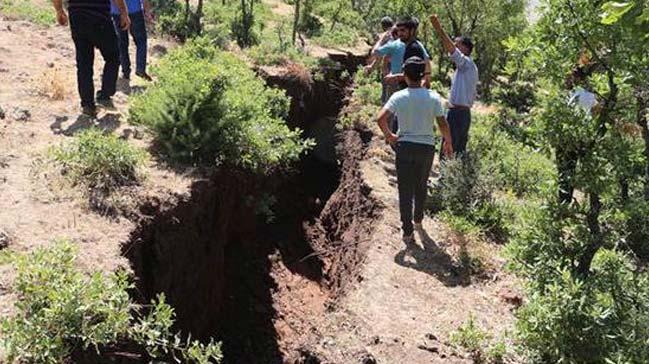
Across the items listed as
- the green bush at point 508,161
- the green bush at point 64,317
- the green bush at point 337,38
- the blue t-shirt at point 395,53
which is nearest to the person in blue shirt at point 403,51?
the blue t-shirt at point 395,53

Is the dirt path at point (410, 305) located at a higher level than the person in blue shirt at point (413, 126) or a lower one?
lower

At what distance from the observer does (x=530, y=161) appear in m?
10.6

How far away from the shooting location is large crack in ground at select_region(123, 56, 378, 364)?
647 centimetres

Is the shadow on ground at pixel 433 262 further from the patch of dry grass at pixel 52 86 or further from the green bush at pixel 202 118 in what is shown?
the patch of dry grass at pixel 52 86

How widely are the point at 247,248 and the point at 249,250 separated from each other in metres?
0.06

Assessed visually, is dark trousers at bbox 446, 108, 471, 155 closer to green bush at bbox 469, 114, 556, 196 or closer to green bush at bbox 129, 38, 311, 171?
green bush at bbox 469, 114, 556, 196

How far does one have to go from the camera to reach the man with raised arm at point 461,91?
8328 millimetres

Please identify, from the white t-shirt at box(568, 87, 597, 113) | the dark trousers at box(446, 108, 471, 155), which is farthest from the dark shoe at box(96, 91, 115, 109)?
the white t-shirt at box(568, 87, 597, 113)

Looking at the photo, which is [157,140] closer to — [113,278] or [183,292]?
[183,292]

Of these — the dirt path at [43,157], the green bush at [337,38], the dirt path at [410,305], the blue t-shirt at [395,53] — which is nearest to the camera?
the dirt path at [43,157]

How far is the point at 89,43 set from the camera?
7711 millimetres

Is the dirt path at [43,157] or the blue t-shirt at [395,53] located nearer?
the dirt path at [43,157]

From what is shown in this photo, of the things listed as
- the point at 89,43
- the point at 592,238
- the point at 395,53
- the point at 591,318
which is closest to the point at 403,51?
the point at 395,53

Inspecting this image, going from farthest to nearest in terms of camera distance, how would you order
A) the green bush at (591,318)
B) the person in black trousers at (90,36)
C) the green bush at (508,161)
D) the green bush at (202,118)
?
the green bush at (508,161) → the person in black trousers at (90,36) → the green bush at (202,118) → the green bush at (591,318)
